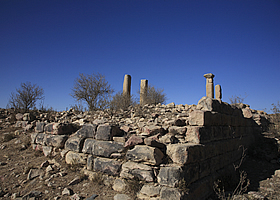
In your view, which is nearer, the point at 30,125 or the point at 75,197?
the point at 75,197

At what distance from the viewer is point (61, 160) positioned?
5.36 meters

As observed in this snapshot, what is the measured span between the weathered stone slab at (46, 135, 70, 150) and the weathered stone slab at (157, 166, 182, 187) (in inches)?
127

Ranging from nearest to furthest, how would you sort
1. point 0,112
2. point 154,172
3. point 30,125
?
1. point 154,172
2. point 30,125
3. point 0,112

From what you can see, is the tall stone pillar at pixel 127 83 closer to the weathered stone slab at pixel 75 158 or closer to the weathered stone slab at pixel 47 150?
the weathered stone slab at pixel 47 150

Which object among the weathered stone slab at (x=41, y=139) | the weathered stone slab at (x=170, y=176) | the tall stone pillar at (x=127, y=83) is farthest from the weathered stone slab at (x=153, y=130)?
the tall stone pillar at (x=127, y=83)

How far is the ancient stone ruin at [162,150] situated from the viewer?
364cm

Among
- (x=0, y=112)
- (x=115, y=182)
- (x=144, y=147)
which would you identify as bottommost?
(x=115, y=182)

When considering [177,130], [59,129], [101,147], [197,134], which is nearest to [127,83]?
[59,129]

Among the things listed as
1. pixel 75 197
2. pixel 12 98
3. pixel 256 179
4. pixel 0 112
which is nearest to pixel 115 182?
pixel 75 197

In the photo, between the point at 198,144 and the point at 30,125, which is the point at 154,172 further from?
the point at 30,125

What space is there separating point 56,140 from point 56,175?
4.02 ft

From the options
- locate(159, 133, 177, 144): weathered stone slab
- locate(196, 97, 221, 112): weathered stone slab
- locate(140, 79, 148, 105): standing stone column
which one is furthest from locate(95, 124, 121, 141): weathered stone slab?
locate(140, 79, 148, 105): standing stone column

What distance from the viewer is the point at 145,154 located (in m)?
3.86

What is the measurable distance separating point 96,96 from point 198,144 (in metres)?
8.20
